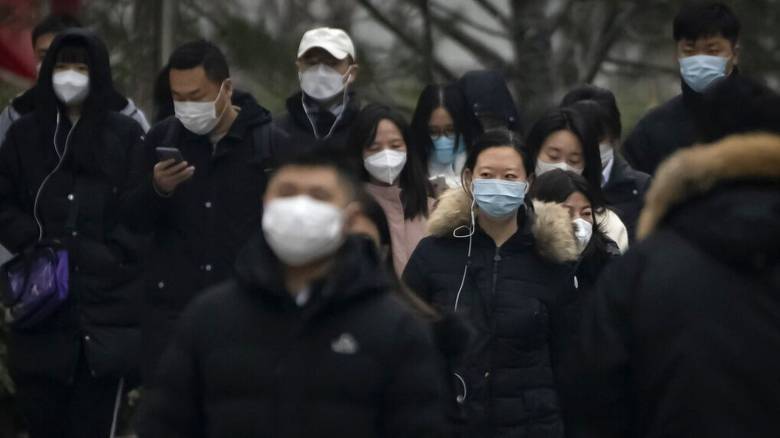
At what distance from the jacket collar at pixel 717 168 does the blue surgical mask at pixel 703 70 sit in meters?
4.57

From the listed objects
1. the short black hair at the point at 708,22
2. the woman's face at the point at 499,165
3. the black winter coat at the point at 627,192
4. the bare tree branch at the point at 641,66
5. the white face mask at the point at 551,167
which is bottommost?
the bare tree branch at the point at 641,66

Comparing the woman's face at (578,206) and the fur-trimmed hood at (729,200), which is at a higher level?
the fur-trimmed hood at (729,200)

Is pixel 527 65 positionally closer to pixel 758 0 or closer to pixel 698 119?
pixel 758 0

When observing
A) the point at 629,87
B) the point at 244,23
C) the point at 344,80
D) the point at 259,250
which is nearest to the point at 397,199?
the point at 344,80

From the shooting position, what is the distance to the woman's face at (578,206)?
9195 mm

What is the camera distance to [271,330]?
5.89m

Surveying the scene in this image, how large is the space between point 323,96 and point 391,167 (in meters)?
0.58

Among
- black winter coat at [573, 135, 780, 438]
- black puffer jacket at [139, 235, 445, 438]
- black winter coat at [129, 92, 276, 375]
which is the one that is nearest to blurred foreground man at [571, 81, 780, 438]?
black winter coat at [573, 135, 780, 438]

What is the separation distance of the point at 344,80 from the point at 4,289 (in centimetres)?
184

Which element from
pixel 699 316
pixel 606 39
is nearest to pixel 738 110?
pixel 699 316

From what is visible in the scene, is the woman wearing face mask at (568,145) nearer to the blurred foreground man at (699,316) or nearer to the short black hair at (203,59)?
the short black hair at (203,59)

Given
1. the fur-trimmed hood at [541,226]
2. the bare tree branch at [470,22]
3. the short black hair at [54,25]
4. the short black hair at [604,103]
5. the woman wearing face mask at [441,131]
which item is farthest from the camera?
the bare tree branch at [470,22]

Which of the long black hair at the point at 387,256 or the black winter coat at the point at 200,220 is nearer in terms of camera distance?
the long black hair at the point at 387,256

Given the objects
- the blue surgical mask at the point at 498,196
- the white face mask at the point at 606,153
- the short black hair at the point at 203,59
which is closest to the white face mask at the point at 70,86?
the short black hair at the point at 203,59
